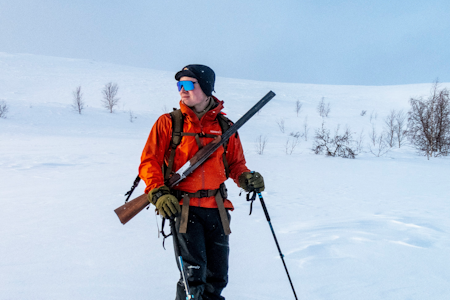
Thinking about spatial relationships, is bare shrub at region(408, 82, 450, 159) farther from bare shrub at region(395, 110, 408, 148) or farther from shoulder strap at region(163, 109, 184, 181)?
shoulder strap at region(163, 109, 184, 181)

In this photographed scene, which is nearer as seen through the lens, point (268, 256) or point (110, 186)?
point (268, 256)

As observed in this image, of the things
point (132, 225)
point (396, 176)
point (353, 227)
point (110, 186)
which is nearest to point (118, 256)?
point (132, 225)

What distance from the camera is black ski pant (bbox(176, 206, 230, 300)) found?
170 centimetres

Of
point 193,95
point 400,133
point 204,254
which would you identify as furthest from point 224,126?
point 400,133

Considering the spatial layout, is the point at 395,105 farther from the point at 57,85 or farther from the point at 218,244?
the point at 57,85

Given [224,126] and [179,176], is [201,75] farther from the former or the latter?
[179,176]

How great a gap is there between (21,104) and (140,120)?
9.16 metres

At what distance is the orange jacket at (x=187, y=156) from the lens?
1696 millimetres

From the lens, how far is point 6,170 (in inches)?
273

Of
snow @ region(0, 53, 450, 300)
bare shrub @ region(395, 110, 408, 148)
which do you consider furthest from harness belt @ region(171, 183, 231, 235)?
bare shrub @ region(395, 110, 408, 148)

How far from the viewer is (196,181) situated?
5.79 feet

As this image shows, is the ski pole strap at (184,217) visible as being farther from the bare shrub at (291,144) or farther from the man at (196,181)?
the bare shrub at (291,144)

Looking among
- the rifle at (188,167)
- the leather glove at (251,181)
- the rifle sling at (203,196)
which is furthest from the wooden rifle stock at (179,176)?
the leather glove at (251,181)

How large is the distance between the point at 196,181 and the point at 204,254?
454 mm
